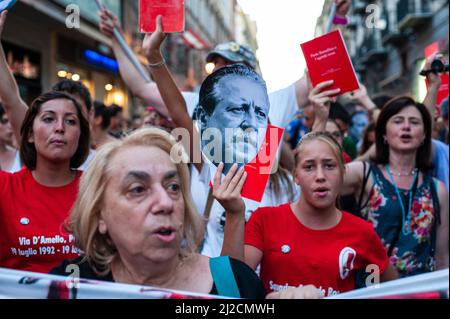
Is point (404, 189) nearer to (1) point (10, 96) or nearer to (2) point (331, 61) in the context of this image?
(2) point (331, 61)

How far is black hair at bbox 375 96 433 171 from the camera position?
332 centimetres

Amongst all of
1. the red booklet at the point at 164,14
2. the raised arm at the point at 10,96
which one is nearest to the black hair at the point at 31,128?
the raised arm at the point at 10,96

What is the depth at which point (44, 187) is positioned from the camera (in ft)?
8.53

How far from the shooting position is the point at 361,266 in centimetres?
229

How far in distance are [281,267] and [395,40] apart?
2708cm

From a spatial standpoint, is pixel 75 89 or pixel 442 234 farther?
pixel 75 89

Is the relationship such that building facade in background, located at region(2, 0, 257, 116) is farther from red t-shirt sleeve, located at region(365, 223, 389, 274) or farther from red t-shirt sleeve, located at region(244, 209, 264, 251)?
red t-shirt sleeve, located at region(365, 223, 389, 274)

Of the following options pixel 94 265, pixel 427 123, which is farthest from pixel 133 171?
pixel 427 123

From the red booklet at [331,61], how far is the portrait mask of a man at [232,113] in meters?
0.73

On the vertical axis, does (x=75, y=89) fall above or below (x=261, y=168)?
above

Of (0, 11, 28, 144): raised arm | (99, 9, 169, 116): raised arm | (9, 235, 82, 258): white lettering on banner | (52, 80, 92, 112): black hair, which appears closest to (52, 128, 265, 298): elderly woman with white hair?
(9, 235, 82, 258): white lettering on banner

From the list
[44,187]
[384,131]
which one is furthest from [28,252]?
[384,131]

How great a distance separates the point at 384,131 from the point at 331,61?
2.93 ft
